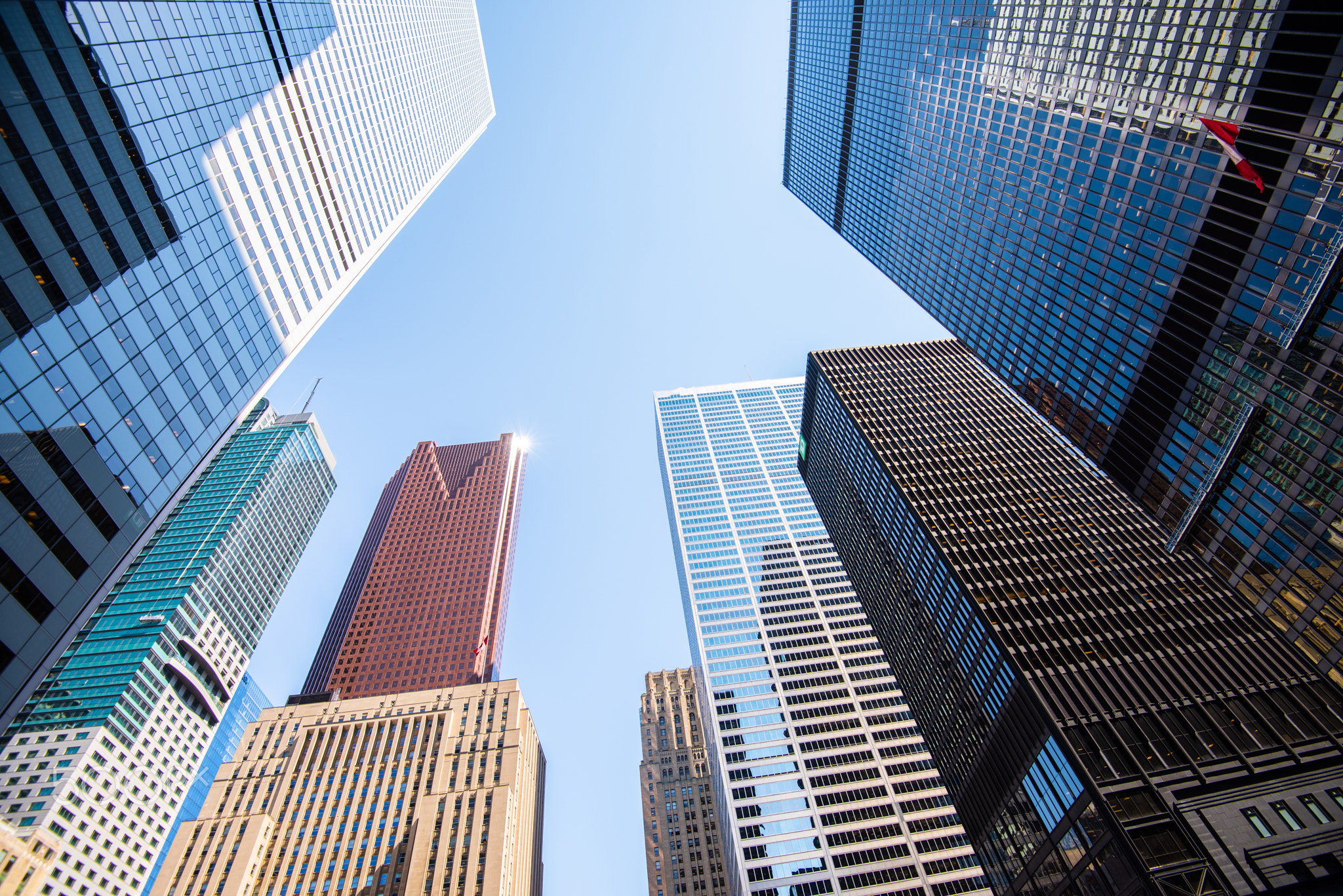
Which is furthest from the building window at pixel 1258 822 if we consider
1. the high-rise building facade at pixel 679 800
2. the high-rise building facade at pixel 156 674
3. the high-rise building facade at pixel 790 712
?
the high-rise building facade at pixel 156 674

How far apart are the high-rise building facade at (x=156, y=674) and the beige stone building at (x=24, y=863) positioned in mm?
2975

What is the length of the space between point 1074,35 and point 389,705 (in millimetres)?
137116

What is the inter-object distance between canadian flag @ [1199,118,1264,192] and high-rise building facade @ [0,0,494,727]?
82.2 m

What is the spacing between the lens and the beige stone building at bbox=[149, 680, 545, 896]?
266 ft

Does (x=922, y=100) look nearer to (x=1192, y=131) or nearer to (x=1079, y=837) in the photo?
(x=1192, y=131)

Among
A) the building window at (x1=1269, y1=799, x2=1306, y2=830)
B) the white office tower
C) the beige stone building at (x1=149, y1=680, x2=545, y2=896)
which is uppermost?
the white office tower

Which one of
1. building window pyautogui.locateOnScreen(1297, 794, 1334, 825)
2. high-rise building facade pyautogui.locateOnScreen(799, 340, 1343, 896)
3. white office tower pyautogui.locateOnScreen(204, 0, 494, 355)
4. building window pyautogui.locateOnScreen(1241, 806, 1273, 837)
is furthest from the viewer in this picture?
white office tower pyautogui.locateOnScreen(204, 0, 494, 355)

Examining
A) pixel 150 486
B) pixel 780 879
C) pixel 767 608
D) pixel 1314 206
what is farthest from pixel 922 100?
pixel 780 879

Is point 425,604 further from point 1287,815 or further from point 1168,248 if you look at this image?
point 1168,248

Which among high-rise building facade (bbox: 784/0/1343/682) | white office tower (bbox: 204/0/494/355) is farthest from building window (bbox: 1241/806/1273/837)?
white office tower (bbox: 204/0/494/355)

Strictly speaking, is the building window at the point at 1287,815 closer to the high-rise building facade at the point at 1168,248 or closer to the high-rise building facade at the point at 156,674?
the high-rise building facade at the point at 1168,248

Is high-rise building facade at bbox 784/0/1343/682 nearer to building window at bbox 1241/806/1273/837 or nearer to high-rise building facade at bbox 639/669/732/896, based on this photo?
building window at bbox 1241/806/1273/837

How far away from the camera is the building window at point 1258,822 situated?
52406 millimetres

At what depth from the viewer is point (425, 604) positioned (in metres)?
164
